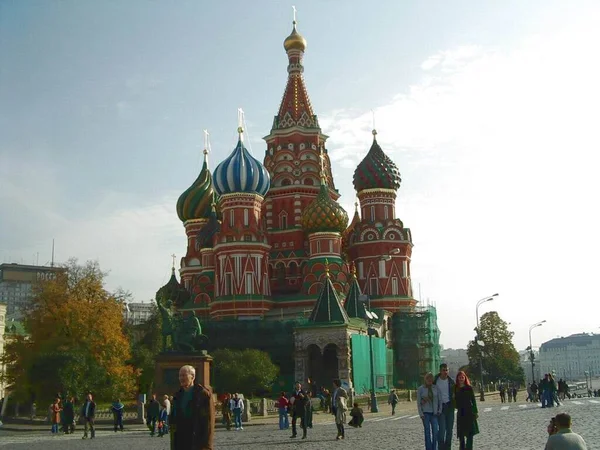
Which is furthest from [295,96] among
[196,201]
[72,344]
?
[72,344]

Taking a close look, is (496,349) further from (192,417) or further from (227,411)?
(192,417)

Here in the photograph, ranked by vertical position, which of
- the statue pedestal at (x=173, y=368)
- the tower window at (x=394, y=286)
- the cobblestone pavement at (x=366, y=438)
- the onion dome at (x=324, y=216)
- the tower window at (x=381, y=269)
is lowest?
the cobblestone pavement at (x=366, y=438)

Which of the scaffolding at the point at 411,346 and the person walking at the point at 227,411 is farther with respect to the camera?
the scaffolding at the point at 411,346

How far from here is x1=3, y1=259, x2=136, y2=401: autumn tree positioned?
40391mm

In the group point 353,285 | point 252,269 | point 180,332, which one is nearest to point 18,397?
point 180,332

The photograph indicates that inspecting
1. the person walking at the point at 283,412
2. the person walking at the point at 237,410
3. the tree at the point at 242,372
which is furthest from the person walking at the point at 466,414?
the tree at the point at 242,372

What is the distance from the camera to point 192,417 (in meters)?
8.28

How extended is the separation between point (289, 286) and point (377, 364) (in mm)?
12721

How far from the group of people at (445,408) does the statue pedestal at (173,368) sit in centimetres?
2012

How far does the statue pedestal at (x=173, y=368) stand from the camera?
33281mm

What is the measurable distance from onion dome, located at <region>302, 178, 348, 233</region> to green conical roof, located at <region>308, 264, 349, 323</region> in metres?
10.7

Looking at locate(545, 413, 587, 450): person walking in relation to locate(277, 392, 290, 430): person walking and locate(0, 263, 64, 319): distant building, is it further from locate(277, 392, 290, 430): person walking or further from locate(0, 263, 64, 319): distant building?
locate(0, 263, 64, 319): distant building

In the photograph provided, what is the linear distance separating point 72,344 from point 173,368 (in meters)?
11.7

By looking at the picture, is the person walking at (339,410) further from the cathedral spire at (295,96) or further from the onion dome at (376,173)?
the cathedral spire at (295,96)
